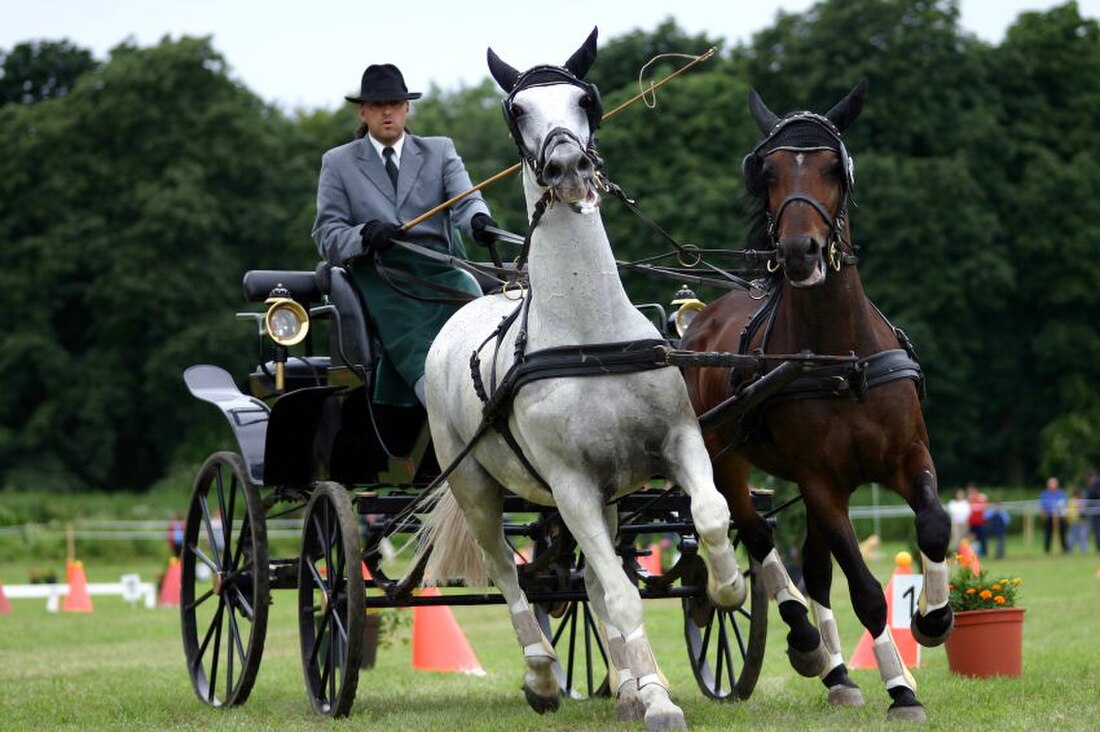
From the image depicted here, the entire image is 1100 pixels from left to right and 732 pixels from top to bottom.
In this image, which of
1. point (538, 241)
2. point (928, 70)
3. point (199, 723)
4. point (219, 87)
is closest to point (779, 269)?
point (538, 241)

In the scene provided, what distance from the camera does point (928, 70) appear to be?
4103 centimetres

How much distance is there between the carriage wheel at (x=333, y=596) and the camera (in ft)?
26.0

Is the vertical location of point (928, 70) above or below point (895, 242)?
above

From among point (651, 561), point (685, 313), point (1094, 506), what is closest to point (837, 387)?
point (685, 313)

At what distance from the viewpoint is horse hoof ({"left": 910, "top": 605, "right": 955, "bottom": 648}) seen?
731 cm

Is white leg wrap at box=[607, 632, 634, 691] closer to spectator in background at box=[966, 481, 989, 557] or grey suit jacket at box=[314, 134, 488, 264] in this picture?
grey suit jacket at box=[314, 134, 488, 264]

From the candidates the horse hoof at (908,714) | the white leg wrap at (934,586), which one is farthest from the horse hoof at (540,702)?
the white leg wrap at (934,586)

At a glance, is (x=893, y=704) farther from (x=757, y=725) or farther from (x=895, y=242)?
(x=895, y=242)

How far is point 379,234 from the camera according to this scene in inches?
339

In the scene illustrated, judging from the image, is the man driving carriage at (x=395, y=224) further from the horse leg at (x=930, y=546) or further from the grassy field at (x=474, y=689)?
the horse leg at (x=930, y=546)

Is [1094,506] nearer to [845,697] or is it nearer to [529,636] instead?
[845,697]

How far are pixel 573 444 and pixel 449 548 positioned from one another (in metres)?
2.07

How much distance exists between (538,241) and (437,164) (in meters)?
2.37

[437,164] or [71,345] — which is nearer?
[437,164]
